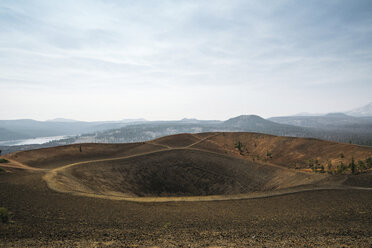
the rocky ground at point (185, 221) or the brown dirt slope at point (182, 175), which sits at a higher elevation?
the rocky ground at point (185, 221)

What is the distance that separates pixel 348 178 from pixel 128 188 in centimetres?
3951

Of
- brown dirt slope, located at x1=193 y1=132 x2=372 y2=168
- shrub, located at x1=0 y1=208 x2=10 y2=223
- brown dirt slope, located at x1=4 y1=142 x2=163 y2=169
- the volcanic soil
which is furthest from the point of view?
brown dirt slope, located at x1=193 y1=132 x2=372 y2=168

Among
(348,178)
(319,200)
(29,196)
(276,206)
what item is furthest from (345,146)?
(29,196)

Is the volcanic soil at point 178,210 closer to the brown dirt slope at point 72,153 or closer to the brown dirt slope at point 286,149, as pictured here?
the brown dirt slope at point 72,153

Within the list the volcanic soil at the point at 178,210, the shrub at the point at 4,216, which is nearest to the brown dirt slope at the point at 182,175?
the volcanic soil at the point at 178,210

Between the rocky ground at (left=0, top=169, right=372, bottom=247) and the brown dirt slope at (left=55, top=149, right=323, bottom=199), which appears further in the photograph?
the brown dirt slope at (left=55, top=149, right=323, bottom=199)

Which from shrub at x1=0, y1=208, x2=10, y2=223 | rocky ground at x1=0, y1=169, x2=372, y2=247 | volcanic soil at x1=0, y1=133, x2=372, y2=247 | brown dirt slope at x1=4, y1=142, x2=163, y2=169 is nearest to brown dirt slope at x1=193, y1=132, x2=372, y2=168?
volcanic soil at x1=0, y1=133, x2=372, y2=247

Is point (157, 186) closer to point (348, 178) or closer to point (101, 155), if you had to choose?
point (101, 155)

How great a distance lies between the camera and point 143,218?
1653 cm

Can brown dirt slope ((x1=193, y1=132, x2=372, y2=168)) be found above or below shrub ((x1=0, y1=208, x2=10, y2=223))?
below

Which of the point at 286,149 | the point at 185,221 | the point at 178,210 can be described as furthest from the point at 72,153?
the point at 286,149

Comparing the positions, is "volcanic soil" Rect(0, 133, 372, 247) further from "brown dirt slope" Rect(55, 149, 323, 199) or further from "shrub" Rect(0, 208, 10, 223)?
"shrub" Rect(0, 208, 10, 223)

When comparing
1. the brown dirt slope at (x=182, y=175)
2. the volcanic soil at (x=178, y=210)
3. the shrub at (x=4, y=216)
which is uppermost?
the shrub at (x=4, y=216)

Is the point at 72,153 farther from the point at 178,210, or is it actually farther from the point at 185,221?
the point at 185,221
